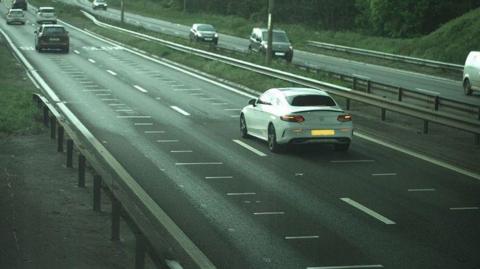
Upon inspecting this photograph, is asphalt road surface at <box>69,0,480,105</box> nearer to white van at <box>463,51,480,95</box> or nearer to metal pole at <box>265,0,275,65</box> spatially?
white van at <box>463,51,480,95</box>

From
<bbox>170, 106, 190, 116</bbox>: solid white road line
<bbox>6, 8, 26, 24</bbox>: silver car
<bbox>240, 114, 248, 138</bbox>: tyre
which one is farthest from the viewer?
<bbox>6, 8, 26, 24</bbox>: silver car

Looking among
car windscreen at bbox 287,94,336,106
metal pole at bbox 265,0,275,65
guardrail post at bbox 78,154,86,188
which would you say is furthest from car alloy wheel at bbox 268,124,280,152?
metal pole at bbox 265,0,275,65

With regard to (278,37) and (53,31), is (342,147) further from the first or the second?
(53,31)

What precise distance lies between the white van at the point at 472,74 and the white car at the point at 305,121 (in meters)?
15.1

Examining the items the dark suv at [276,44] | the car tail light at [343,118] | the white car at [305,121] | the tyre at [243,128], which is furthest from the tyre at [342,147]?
A: the dark suv at [276,44]

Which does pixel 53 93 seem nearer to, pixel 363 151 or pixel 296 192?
pixel 363 151

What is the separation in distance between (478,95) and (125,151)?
66.0 ft

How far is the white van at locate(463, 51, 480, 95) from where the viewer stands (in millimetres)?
34094

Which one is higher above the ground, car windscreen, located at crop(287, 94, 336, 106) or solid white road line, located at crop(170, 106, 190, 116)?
car windscreen, located at crop(287, 94, 336, 106)

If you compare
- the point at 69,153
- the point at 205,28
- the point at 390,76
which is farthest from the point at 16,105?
the point at 205,28

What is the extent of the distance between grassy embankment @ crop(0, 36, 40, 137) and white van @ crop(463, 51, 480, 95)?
16775 mm

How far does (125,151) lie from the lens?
19.7 metres

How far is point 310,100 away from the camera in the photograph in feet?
67.4

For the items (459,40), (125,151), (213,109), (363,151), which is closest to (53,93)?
(213,109)
